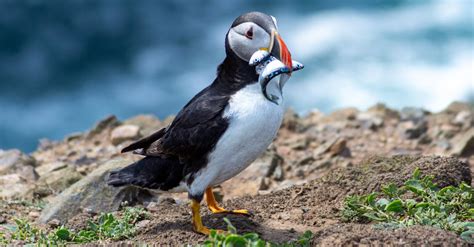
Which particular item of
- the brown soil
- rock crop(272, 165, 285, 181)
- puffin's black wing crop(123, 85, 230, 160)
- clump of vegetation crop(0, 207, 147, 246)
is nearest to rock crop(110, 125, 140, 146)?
rock crop(272, 165, 285, 181)

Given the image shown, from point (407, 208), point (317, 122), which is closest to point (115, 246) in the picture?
point (407, 208)

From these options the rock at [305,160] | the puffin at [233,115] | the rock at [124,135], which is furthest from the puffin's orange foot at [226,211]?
the rock at [124,135]

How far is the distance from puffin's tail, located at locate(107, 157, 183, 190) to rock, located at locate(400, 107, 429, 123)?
259 inches

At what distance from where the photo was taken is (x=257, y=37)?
6.16 meters

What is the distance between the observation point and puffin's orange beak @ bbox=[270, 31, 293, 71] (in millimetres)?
6125

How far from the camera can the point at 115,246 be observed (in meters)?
5.94

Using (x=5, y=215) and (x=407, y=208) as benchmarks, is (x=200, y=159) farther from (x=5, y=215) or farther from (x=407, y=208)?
(x=5, y=215)

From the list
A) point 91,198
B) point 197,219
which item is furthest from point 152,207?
point 197,219

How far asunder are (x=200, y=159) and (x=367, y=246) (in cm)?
152

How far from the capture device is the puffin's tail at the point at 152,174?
6496 millimetres

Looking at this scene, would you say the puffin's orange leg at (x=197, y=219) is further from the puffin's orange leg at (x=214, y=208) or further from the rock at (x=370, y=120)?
the rock at (x=370, y=120)

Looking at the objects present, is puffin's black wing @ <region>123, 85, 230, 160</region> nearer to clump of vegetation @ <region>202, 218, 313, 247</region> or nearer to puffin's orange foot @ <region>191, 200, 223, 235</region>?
puffin's orange foot @ <region>191, 200, 223, 235</region>

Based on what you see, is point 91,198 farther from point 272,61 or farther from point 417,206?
point 417,206

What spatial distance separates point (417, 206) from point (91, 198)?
3337mm
